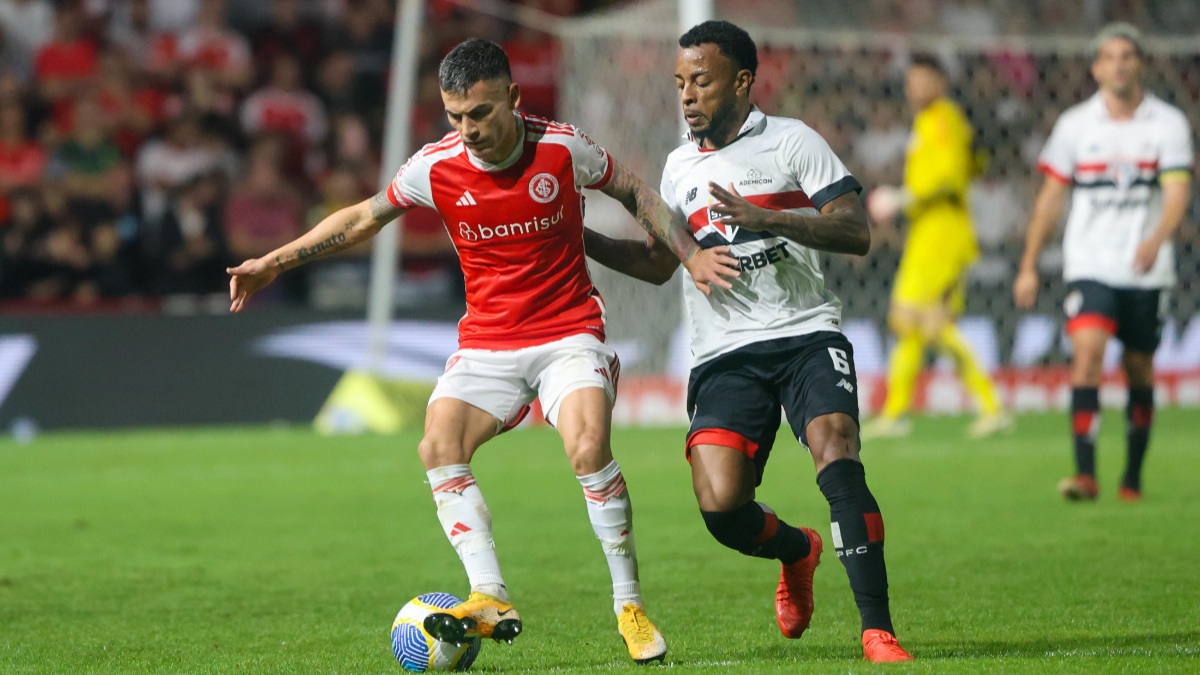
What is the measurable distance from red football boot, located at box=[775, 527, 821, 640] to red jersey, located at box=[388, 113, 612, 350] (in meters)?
1.01

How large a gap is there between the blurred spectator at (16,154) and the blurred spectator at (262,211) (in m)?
2.02

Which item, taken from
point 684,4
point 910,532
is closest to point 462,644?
point 910,532

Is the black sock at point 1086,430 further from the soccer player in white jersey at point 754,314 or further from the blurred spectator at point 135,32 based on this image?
the blurred spectator at point 135,32

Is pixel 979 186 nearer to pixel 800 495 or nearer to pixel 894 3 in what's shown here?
pixel 894 3

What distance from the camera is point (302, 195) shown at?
16.1 metres

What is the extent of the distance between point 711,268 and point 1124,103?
444cm

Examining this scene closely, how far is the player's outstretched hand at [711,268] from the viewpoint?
4281mm

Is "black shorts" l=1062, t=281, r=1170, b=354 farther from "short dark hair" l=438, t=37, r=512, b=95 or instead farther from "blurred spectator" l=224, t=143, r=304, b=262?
"blurred spectator" l=224, t=143, r=304, b=262

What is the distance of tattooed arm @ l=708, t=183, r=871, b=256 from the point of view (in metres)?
4.20

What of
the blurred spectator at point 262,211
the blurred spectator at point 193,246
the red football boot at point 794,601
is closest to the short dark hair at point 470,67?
the red football boot at point 794,601

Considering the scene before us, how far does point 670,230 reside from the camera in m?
4.57

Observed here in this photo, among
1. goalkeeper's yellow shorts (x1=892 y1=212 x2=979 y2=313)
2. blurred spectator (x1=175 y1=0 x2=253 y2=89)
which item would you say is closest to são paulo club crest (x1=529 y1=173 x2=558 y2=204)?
goalkeeper's yellow shorts (x1=892 y1=212 x2=979 y2=313)

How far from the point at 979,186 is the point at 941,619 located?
34.0ft

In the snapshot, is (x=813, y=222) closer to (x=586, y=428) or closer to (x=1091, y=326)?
(x=586, y=428)
